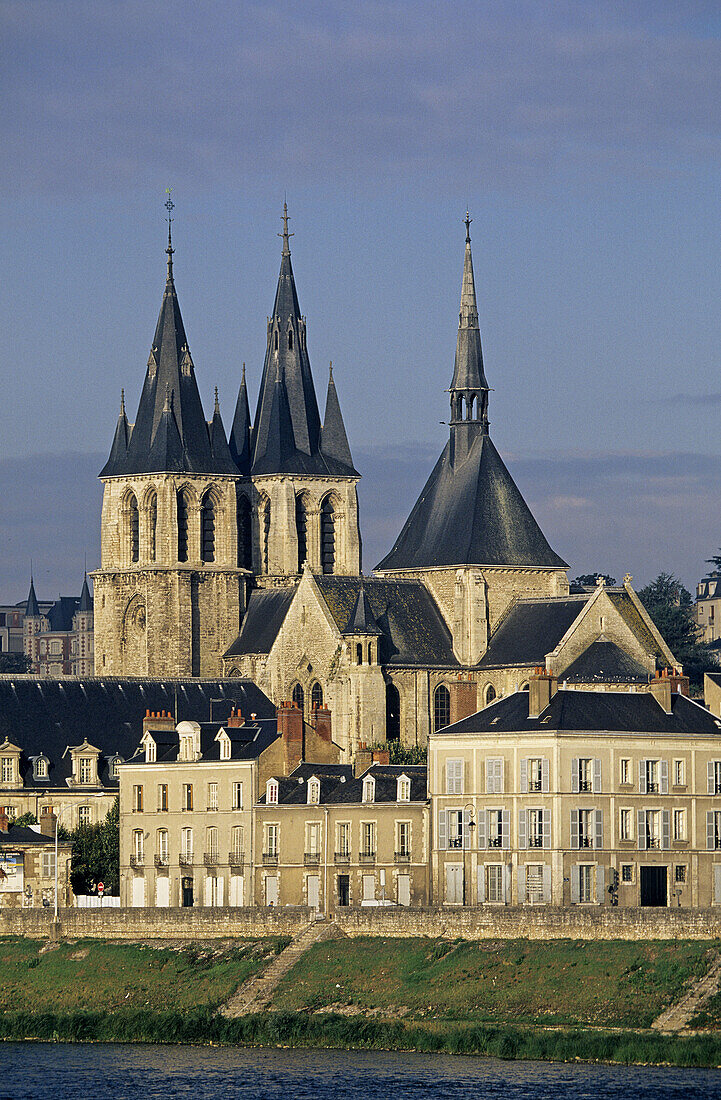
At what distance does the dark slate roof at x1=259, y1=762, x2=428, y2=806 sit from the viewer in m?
81.4

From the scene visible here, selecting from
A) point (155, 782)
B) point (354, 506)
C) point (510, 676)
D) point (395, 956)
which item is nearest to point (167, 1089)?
point (395, 956)

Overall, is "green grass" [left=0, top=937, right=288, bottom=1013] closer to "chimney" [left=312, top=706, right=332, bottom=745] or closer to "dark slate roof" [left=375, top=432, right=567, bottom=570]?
"chimney" [left=312, top=706, right=332, bottom=745]

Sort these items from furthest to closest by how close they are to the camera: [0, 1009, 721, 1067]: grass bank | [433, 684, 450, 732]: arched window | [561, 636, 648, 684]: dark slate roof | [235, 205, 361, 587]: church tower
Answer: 1. [235, 205, 361, 587]: church tower
2. [433, 684, 450, 732]: arched window
3. [561, 636, 648, 684]: dark slate roof
4. [0, 1009, 721, 1067]: grass bank

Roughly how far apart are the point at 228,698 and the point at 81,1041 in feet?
116

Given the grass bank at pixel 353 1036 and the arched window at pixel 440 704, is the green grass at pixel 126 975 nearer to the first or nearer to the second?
the grass bank at pixel 353 1036

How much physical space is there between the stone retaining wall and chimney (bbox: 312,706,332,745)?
1417 cm

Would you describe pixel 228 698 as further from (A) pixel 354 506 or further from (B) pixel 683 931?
(B) pixel 683 931

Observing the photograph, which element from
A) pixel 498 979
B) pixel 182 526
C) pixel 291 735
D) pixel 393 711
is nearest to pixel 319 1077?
pixel 498 979

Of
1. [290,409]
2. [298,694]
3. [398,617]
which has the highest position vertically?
[290,409]

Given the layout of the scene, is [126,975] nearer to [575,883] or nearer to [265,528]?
[575,883]

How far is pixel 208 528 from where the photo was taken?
115000mm

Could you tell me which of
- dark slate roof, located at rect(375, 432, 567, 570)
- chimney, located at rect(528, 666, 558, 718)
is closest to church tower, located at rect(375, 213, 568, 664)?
dark slate roof, located at rect(375, 432, 567, 570)

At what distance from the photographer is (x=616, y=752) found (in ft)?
256

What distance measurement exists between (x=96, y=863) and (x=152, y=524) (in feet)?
Answer: 91.3
